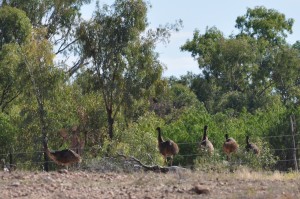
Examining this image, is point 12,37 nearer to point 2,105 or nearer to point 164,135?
point 2,105

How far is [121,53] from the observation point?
127 ft

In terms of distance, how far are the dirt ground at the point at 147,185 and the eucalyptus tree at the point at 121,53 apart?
20.4 meters

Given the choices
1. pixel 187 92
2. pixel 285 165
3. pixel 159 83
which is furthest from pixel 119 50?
pixel 187 92

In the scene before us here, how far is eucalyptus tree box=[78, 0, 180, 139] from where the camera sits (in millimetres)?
38375

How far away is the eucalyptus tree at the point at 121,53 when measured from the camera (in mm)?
38375

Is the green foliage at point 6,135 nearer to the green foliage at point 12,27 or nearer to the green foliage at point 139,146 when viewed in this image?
the green foliage at point 139,146

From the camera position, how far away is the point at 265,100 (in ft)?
188

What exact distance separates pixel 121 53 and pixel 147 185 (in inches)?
906

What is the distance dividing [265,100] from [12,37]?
2104 cm

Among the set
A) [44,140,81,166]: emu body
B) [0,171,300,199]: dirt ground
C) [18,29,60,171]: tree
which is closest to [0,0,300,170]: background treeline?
[18,29,60,171]: tree

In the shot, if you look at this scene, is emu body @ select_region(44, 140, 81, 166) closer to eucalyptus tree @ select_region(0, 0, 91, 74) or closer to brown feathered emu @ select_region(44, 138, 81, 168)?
brown feathered emu @ select_region(44, 138, 81, 168)

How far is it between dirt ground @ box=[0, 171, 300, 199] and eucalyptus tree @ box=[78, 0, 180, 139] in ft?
67.0

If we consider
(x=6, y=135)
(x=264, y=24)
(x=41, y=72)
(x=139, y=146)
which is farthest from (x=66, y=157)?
(x=264, y=24)

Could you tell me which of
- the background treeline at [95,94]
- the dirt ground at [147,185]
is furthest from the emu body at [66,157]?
the background treeline at [95,94]
